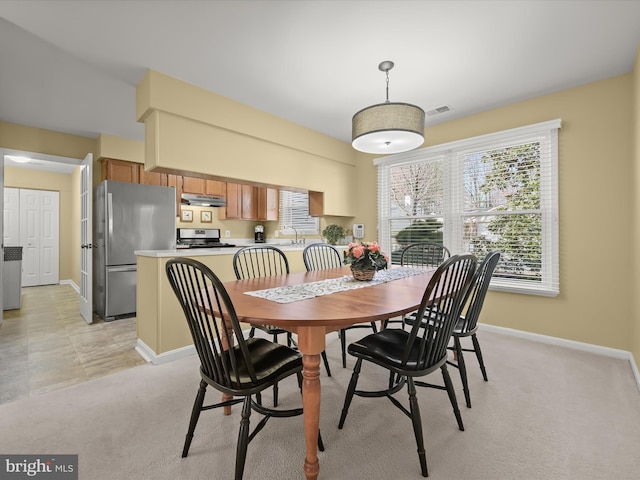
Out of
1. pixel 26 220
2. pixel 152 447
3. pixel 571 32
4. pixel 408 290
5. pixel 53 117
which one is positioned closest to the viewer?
pixel 152 447

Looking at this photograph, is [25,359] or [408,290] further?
[25,359]

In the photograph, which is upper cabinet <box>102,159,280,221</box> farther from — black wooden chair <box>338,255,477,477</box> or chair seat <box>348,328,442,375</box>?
black wooden chair <box>338,255,477,477</box>

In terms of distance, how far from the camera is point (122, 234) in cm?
400

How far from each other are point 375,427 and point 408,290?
0.80 meters

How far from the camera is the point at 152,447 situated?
158cm

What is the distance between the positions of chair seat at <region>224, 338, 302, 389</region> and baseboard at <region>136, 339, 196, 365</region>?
1.38 metres

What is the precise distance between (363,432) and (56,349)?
3.04 meters

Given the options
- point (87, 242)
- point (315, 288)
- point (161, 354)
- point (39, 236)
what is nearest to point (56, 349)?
point (161, 354)

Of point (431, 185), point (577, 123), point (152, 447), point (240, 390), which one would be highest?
point (577, 123)

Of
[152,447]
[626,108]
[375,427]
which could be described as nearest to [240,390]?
[152,447]

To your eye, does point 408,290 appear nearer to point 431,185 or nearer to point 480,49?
point 480,49

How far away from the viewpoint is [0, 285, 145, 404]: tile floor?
231 centimetres

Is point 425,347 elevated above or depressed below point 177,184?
below

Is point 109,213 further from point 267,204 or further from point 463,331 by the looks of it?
point 463,331
